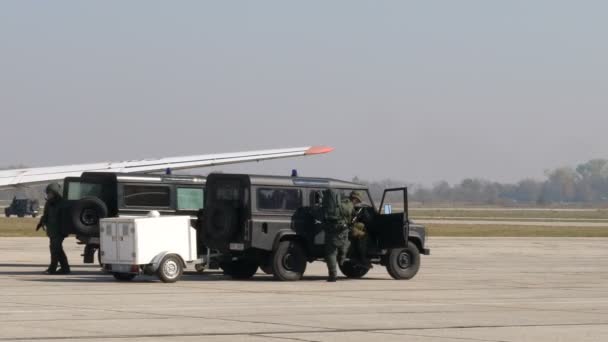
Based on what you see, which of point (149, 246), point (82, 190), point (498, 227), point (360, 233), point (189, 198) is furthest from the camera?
point (498, 227)

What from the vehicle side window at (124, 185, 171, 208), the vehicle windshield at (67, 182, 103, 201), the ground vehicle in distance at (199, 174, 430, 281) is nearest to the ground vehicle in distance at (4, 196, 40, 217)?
the vehicle windshield at (67, 182, 103, 201)

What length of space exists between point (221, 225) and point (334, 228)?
221 cm

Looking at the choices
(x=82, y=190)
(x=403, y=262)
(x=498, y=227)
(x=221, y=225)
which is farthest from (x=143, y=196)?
(x=498, y=227)

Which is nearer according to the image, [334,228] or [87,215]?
[334,228]

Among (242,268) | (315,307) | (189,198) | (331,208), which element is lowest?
(315,307)

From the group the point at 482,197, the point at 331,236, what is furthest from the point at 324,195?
the point at 482,197

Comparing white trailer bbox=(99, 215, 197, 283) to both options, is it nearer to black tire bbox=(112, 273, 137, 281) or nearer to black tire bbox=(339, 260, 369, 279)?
black tire bbox=(112, 273, 137, 281)

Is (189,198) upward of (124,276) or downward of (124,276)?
upward

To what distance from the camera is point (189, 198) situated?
1050 inches

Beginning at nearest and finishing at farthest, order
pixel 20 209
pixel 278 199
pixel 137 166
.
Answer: pixel 278 199 < pixel 137 166 < pixel 20 209

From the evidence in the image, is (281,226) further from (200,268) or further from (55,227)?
(55,227)

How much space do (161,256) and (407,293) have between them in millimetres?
4937

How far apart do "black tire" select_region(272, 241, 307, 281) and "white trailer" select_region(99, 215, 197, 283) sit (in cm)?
159

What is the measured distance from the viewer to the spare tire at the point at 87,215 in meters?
25.5
